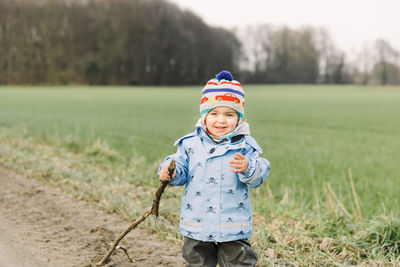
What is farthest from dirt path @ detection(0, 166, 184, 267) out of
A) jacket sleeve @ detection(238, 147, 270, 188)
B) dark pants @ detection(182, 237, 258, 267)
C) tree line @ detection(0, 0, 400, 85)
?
tree line @ detection(0, 0, 400, 85)

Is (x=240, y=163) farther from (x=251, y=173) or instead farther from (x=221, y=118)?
(x=221, y=118)

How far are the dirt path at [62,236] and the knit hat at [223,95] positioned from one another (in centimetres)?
142

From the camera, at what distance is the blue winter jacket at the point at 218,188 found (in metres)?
2.60

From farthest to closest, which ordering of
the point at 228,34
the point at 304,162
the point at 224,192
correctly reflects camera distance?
1. the point at 228,34
2. the point at 304,162
3. the point at 224,192

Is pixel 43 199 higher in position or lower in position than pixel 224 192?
lower

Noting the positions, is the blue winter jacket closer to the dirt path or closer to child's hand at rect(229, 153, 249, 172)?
child's hand at rect(229, 153, 249, 172)

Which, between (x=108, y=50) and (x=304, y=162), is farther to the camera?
(x=108, y=50)

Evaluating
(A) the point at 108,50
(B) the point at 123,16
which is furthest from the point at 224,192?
(B) the point at 123,16

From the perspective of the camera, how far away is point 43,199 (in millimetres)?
5129

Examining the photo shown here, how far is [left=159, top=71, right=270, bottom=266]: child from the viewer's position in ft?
8.58

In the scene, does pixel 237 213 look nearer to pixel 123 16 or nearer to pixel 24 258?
pixel 24 258

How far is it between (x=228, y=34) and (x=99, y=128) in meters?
80.1

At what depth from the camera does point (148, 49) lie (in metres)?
73.7

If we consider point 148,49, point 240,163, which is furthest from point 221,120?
point 148,49
